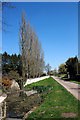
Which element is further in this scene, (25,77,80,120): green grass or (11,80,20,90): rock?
(11,80,20,90): rock

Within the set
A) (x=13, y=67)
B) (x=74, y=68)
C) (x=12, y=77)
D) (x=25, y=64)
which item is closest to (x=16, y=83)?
(x=12, y=77)

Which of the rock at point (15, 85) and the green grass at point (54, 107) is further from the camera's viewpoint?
the rock at point (15, 85)

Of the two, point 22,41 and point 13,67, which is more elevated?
point 22,41

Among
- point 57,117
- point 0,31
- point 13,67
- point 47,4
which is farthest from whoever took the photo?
point 13,67

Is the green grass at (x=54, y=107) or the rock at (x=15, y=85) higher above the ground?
the green grass at (x=54, y=107)

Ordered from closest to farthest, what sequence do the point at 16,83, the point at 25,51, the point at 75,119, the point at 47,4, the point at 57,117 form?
the point at 75,119 < the point at 57,117 < the point at 47,4 < the point at 16,83 < the point at 25,51

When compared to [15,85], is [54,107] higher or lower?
higher

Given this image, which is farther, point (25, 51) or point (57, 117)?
point (25, 51)

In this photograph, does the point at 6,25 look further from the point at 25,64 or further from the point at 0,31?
the point at 25,64

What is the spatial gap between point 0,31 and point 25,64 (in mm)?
15735

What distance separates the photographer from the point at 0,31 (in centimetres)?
391

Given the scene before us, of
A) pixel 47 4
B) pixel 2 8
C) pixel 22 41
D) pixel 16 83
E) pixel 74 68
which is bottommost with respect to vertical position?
pixel 16 83

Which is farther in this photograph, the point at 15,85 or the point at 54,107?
the point at 15,85

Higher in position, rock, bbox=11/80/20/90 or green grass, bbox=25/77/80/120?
green grass, bbox=25/77/80/120
